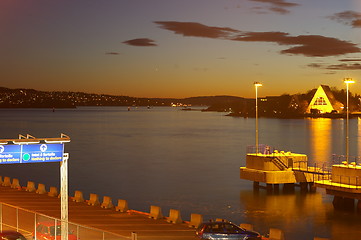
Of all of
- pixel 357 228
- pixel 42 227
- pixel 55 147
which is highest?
pixel 55 147

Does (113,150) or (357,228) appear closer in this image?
(357,228)

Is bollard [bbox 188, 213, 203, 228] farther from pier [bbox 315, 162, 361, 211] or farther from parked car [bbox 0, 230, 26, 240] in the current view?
pier [bbox 315, 162, 361, 211]

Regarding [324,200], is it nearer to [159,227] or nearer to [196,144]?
[159,227]

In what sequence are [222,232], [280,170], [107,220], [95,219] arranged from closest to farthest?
[222,232]
[107,220]
[95,219]
[280,170]

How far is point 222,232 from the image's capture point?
2228cm

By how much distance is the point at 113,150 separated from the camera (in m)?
113

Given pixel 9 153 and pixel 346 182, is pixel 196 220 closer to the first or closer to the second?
pixel 9 153

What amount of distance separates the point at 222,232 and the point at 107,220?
9223mm

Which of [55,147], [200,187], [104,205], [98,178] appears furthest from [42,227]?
[98,178]

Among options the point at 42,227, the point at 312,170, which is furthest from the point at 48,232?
the point at 312,170

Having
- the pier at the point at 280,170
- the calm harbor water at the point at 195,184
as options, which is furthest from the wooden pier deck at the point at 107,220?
the pier at the point at 280,170

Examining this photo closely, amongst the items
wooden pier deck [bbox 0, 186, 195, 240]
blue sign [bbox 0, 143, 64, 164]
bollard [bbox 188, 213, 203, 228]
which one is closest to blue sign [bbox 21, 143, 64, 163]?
blue sign [bbox 0, 143, 64, 164]

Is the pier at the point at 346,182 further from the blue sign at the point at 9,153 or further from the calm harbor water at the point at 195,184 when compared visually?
the blue sign at the point at 9,153

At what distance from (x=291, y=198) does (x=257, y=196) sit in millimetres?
3148
